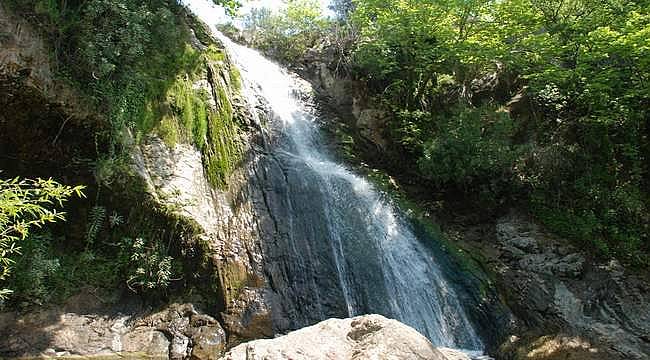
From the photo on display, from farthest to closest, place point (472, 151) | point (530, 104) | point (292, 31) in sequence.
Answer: point (292, 31) < point (530, 104) < point (472, 151)

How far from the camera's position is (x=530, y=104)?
47.8ft

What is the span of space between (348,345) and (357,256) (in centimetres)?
631

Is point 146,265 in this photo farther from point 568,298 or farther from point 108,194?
point 568,298

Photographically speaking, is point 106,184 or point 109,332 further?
point 106,184

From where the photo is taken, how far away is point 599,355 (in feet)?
26.1

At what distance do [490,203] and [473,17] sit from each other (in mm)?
6334

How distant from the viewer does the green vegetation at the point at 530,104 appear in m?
11.3

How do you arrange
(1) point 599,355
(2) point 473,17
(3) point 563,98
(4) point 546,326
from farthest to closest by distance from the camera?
(2) point 473,17, (3) point 563,98, (4) point 546,326, (1) point 599,355

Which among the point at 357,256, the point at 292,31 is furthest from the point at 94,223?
the point at 292,31

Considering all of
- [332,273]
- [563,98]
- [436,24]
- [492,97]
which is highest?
[436,24]

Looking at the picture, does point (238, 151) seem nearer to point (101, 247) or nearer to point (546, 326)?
point (101, 247)

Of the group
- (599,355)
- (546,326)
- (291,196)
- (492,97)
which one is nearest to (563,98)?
(492,97)

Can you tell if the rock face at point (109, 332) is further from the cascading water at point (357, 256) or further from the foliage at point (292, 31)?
the foliage at point (292, 31)

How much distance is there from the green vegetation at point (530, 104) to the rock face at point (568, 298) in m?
0.59
